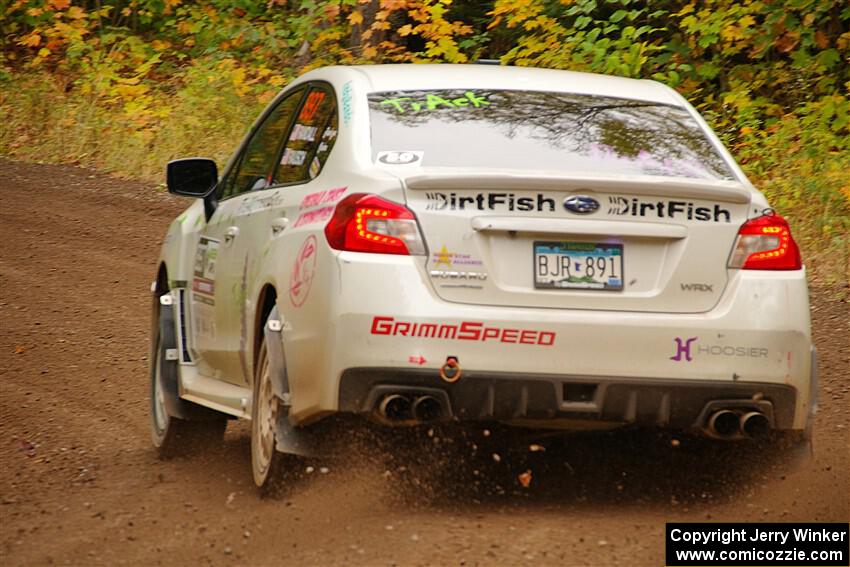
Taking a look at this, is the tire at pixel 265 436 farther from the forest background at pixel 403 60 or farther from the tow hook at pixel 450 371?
the forest background at pixel 403 60

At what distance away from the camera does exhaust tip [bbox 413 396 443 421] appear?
5234mm

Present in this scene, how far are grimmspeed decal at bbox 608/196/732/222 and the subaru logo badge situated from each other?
57 millimetres

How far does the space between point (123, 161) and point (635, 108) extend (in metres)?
12.4

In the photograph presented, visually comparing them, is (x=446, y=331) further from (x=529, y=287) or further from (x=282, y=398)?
(x=282, y=398)

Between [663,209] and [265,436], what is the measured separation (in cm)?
174

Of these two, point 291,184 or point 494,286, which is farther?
point 291,184

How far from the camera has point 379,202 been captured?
5.28 metres

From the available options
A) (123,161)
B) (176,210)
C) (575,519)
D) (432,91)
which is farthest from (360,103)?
(123,161)

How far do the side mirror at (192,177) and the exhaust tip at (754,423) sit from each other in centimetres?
290

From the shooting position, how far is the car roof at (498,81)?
6.13m

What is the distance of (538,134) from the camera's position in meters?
5.77

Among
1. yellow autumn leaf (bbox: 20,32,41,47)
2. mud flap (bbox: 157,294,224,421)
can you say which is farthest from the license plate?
yellow autumn leaf (bbox: 20,32,41,47)

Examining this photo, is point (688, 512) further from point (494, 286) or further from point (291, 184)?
point (291, 184)

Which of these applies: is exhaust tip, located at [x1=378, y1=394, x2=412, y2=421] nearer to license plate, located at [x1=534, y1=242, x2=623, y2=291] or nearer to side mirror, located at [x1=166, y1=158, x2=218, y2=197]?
license plate, located at [x1=534, y1=242, x2=623, y2=291]
